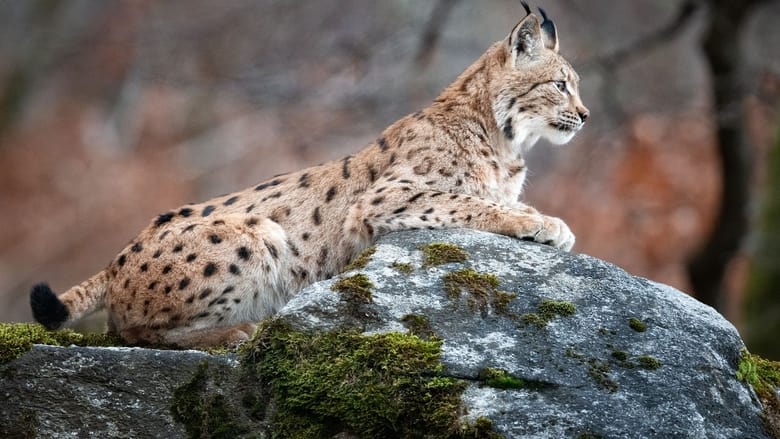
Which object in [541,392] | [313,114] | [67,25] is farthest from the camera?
[67,25]

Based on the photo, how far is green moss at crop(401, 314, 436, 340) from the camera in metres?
5.84

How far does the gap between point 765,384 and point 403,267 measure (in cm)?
204

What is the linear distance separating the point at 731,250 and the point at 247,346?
31.5 ft

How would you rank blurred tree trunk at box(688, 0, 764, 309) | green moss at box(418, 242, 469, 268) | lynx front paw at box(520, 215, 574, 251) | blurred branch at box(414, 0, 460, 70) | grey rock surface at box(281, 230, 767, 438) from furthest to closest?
1. blurred branch at box(414, 0, 460, 70)
2. blurred tree trunk at box(688, 0, 764, 309)
3. lynx front paw at box(520, 215, 574, 251)
4. green moss at box(418, 242, 469, 268)
5. grey rock surface at box(281, 230, 767, 438)

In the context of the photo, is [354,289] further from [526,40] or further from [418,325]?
[526,40]

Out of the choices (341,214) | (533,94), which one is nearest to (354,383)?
(341,214)

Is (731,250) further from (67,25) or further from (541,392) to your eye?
(67,25)

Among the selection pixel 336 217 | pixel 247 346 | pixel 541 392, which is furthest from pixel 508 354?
pixel 336 217

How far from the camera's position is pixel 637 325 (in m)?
6.05

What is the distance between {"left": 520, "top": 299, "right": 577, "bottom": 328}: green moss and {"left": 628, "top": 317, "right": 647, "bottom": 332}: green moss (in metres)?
0.30

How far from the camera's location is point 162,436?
5.59 metres

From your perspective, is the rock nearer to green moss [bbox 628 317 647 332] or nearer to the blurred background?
green moss [bbox 628 317 647 332]

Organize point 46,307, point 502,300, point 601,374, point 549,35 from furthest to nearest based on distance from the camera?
point 549,35 < point 46,307 < point 502,300 < point 601,374

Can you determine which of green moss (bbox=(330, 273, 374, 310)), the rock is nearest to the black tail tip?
the rock
